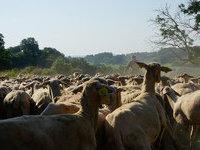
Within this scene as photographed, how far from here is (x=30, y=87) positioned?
65.1 ft

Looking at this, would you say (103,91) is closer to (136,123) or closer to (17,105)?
(136,123)

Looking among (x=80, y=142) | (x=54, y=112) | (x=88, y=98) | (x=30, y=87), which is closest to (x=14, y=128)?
(x=80, y=142)

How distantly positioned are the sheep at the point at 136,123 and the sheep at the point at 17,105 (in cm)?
365

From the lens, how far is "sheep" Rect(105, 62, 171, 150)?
26.5ft

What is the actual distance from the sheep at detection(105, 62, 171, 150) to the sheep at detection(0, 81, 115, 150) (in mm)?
401

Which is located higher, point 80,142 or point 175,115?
point 80,142

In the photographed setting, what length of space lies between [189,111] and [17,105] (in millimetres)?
4353

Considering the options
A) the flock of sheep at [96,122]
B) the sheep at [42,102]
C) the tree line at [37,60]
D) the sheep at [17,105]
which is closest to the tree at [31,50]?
the tree line at [37,60]

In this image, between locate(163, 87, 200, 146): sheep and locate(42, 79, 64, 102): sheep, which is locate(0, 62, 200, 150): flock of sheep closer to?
locate(163, 87, 200, 146): sheep

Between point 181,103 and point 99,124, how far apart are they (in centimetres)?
565

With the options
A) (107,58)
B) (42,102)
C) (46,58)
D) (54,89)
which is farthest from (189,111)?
(107,58)

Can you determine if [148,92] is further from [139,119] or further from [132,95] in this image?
[139,119]

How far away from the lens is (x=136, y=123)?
28.5 feet

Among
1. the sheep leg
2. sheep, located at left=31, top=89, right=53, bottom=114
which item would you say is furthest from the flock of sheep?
the sheep leg
